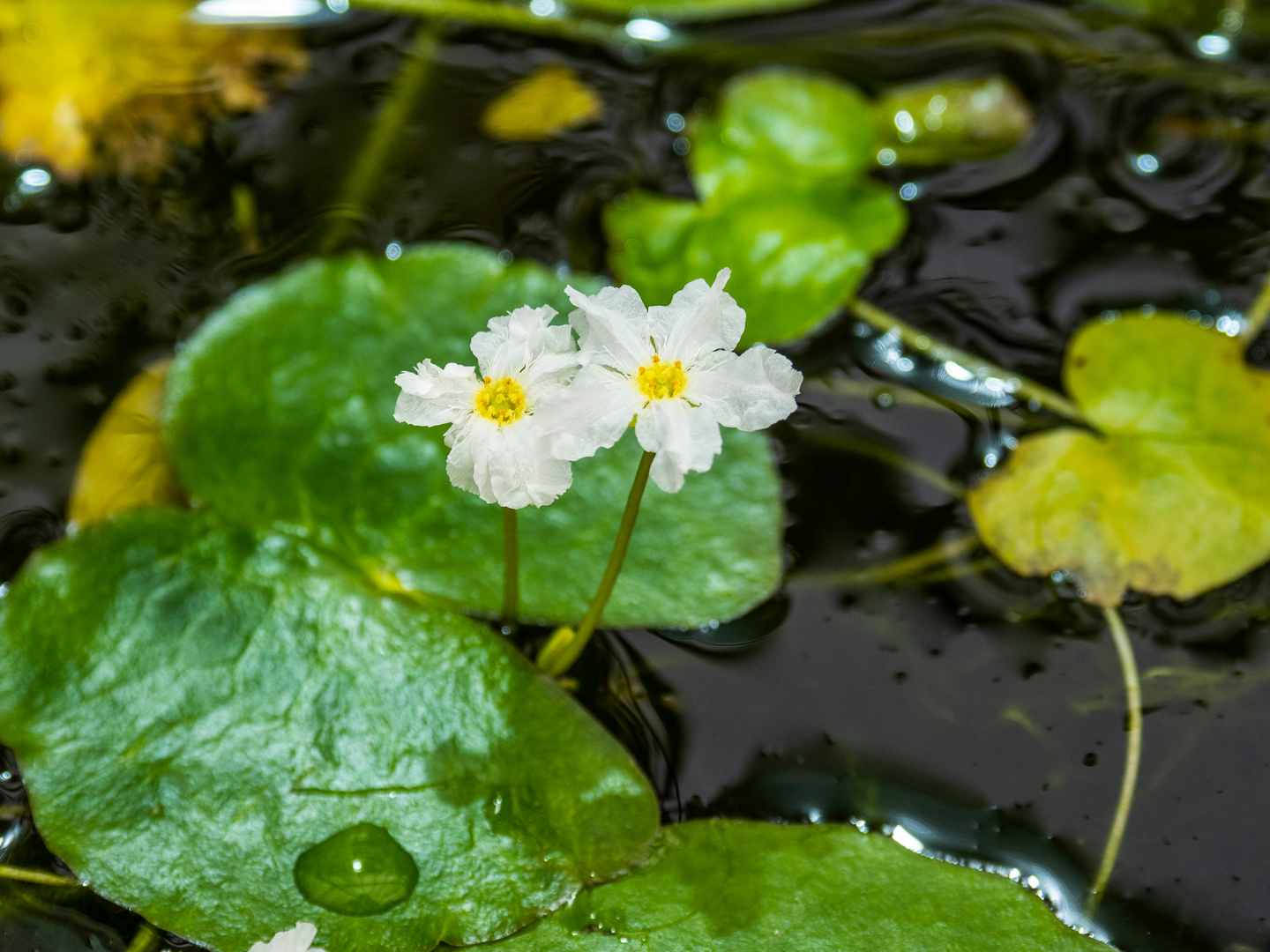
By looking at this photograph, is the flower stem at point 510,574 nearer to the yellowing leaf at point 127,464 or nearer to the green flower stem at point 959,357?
the yellowing leaf at point 127,464

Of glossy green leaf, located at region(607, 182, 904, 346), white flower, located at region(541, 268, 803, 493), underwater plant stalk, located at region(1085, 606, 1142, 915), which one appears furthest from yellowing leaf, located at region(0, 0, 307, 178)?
underwater plant stalk, located at region(1085, 606, 1142, 915)

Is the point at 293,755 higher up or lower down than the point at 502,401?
lower down

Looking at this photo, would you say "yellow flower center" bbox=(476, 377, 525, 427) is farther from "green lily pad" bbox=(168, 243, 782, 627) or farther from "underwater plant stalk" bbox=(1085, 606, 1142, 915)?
"underwater plant stalk" bbox=(1085, 606, 1142, 915)

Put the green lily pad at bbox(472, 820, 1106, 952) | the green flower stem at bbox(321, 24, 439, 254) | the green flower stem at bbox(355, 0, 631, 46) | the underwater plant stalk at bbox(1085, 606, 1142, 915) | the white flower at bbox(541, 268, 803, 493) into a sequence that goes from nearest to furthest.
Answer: the white flower at bbox(541, 268, 803, 493), the green lily pad at bbox(472, 820, 1106, 952), the underwater plant stalk at bbox(1085, 606, 1142, 915), the green flower stem at bbox(321, 24, 439, 254), the green flower stem at bbox(355, 0, 631, 46)

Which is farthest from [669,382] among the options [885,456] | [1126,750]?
[1126,750]

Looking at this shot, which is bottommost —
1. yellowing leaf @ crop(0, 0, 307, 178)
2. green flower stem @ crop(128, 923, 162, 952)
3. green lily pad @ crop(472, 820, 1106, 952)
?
green flower stem @ crop(128, 923, 162, 952)

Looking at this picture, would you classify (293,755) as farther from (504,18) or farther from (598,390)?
(504,18)

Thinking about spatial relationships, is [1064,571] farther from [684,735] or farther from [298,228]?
[298,228]
